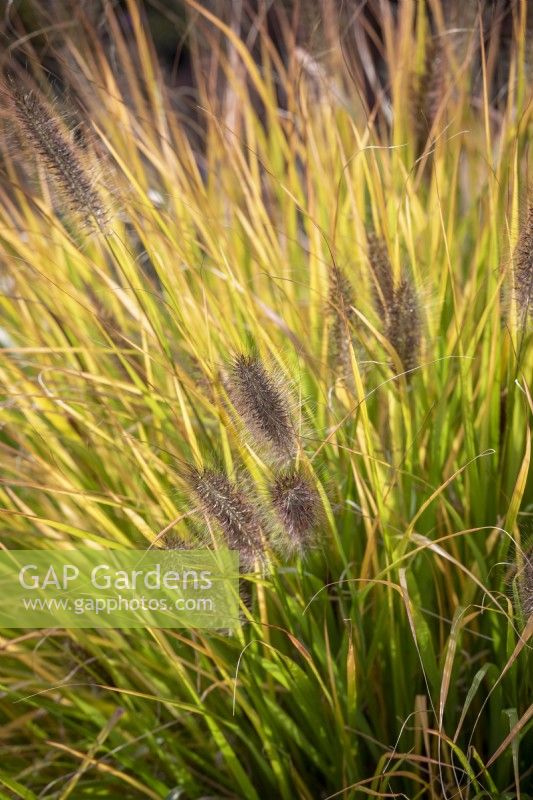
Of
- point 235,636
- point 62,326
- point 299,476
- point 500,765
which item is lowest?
point 500,765

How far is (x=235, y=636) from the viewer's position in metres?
1.21

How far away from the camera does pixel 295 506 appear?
0.95 metres

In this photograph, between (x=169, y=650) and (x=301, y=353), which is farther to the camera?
(x=301, y=353)

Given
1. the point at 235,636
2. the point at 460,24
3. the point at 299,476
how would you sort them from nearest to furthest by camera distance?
1. the point at 299,476
2. the point at 235,636
3. the point at 460,24

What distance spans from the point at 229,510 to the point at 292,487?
8cm

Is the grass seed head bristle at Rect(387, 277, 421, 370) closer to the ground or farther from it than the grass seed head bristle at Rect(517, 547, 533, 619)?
farther from it

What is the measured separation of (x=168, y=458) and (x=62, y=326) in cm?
32

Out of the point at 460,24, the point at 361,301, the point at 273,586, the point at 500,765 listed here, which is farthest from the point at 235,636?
the point at 460,24

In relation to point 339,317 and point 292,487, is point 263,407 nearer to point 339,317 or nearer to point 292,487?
point 292,487

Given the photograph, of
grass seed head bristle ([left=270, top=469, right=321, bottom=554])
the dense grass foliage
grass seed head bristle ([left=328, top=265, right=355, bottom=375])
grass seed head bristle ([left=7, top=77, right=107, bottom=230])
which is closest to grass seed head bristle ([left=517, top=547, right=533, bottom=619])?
the dense grass foliage

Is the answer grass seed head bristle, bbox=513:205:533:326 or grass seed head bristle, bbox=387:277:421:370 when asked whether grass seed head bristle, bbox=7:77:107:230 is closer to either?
grass seed head bristle, bbox=387:277:421:370

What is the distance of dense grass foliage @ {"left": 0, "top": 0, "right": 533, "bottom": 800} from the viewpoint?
1049 millimetres

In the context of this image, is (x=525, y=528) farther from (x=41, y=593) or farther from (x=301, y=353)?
(x=41, y=593)

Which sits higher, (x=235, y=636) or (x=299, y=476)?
(x=299, y=476)
